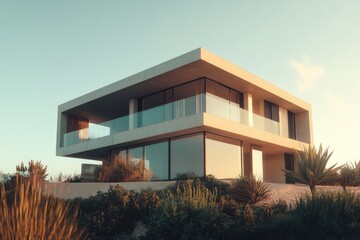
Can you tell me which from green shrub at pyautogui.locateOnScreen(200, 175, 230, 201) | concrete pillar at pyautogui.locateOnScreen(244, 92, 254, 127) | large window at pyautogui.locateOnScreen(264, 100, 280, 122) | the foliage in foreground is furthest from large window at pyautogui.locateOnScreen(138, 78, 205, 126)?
the foliage in foreground

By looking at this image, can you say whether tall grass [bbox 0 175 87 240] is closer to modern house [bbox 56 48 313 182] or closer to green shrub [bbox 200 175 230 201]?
green shrub [bbox 200 175 230 201]

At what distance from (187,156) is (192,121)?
7.35 feet

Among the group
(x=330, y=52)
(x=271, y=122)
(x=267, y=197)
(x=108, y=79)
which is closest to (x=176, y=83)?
(x=108, y=79)

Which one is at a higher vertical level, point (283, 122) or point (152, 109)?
point (283, 122)

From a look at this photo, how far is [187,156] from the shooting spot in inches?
774

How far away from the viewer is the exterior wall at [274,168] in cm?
2631

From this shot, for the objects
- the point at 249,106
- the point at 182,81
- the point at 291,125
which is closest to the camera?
the point at 182,81

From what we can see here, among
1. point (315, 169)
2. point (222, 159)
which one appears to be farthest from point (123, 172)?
point (315, 169)

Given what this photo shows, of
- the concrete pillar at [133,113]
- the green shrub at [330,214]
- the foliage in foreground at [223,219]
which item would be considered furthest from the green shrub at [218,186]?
the concrete pillar at [133,113]

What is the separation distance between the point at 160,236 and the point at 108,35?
28.6ft

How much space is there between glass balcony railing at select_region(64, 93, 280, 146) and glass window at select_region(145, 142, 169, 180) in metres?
1.26

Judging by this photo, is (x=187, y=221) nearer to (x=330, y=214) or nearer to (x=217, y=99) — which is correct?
(x=330, y=214)

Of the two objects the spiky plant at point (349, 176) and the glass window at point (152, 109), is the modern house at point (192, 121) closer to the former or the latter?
the glass window at point (152, 109)

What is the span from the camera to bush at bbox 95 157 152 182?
777 inches
